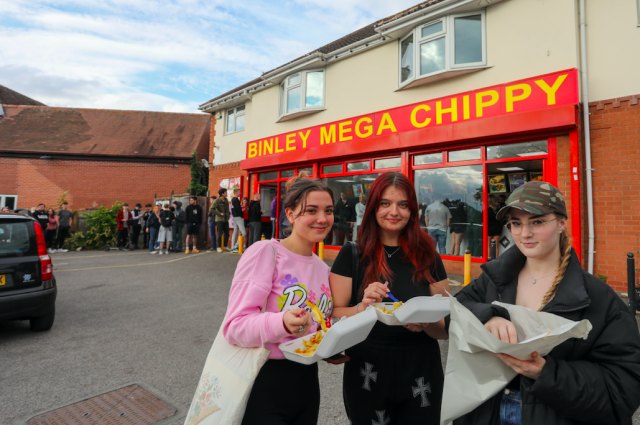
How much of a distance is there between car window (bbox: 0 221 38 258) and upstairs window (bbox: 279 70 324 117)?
810 centimetres

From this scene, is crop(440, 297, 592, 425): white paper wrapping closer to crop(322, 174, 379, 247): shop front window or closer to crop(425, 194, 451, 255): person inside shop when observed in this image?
crop(425, 194, 451, 255): person inside shop

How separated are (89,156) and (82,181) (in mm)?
1730

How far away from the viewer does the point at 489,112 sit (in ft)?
23.3

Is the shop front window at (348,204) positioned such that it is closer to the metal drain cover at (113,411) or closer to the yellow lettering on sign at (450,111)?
the yellow lettering on sign at (450,111)

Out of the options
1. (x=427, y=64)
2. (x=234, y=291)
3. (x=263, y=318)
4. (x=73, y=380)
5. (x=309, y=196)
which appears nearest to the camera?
(x=263, y=318)

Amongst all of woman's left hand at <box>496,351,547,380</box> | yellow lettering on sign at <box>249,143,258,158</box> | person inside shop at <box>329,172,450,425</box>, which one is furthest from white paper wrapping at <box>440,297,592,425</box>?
yellow lettering on sign at <box>249,143,258,158</box>

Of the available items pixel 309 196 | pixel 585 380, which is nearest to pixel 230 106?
pixel 309 196

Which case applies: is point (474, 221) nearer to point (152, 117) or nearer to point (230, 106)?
point (230, 106)

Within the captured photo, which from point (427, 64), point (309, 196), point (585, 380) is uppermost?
point (427, 64)

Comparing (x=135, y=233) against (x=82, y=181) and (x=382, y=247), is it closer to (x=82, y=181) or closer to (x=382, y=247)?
(x=82, y=181)

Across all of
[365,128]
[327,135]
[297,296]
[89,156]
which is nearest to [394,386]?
[297,296]

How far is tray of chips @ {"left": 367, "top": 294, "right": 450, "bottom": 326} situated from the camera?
1.33m

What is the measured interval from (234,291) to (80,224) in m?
16.5

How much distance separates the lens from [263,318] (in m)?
1.38
